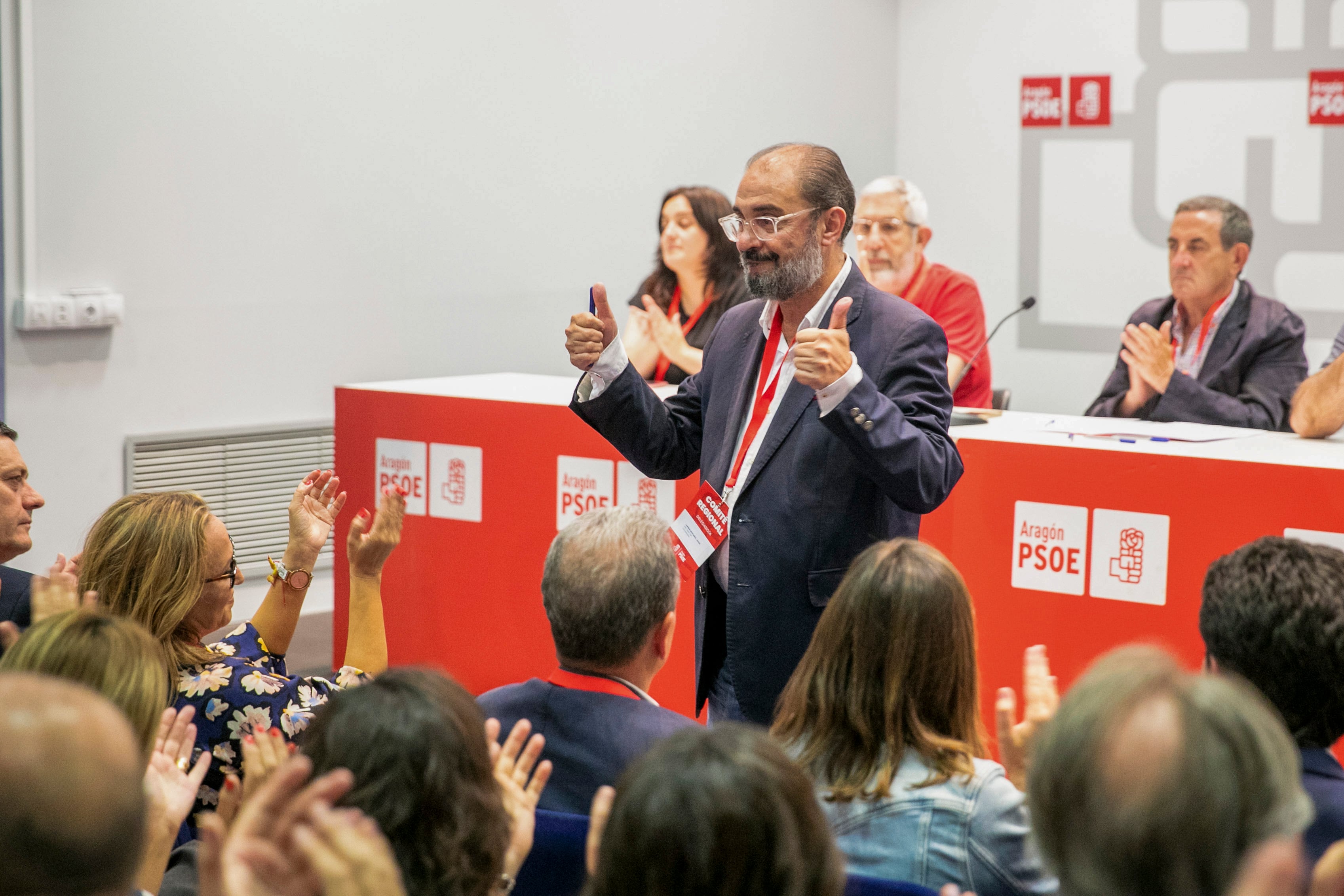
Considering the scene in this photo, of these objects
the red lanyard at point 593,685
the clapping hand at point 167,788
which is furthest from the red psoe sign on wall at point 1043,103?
the clapping hand at point 167,788

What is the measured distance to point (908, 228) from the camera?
502 cm

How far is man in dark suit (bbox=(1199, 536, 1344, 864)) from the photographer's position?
177 centimetres

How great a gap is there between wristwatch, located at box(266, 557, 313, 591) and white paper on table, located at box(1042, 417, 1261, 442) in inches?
72.9

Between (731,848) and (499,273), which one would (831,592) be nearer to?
(731,848)

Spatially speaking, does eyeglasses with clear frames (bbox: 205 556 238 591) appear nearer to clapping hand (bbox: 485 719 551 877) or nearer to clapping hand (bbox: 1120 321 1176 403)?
clapping hand (bbox: 485 719 551 877)

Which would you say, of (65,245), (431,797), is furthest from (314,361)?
(431,797)

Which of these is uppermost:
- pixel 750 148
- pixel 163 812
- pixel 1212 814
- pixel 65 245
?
pixel 750 148

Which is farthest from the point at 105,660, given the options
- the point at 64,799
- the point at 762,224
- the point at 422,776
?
the point at 762,224

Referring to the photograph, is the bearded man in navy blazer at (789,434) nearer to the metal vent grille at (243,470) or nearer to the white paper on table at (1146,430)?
the white paper on table at (1146,430)

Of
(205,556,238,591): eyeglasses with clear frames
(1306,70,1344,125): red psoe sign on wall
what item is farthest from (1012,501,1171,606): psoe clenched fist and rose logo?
(1306,70,1344,125): red psoe sign on wall

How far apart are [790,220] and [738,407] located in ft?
1.17

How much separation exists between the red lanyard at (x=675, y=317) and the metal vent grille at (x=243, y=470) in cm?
184

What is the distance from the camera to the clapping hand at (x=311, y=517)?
275 cm

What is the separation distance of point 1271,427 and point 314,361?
3.68m
